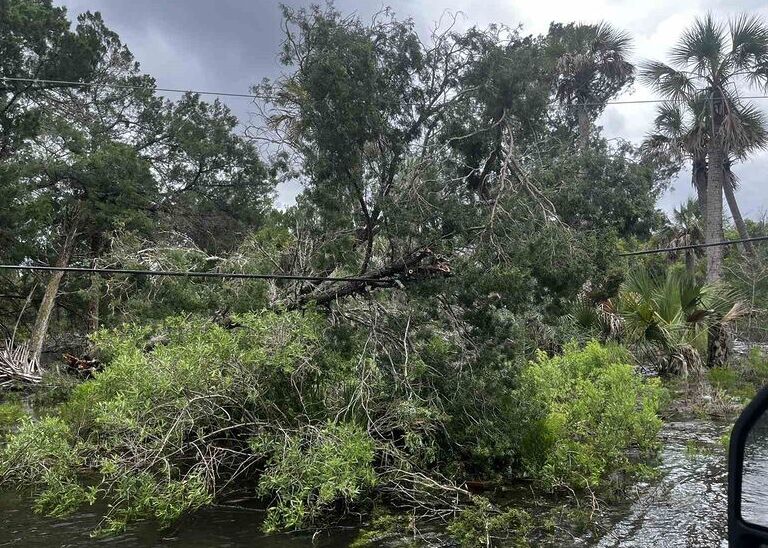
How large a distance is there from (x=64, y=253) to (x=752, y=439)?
23.7 meters

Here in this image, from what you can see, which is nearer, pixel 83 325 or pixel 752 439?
pixel 752 439

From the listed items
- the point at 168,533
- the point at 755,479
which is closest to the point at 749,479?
the point at 755,479

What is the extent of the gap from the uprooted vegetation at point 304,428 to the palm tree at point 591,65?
22.1 m

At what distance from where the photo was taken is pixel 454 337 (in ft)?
29.0

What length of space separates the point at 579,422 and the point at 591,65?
2368 cm

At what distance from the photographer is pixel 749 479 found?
6.54ft

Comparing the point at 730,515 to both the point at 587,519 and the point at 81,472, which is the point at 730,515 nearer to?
the point at 587,519

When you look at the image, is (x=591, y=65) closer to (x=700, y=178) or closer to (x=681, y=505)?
A: (x=700, y=178)

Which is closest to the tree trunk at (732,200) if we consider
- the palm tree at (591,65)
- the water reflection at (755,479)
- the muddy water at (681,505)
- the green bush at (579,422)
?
the palm tree at (591,65)

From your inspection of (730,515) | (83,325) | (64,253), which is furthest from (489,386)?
(83,325)

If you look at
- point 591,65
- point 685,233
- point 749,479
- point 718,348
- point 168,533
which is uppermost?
point 591,65

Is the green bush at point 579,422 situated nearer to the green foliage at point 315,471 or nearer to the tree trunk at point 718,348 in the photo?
the green foliage at point 315,471

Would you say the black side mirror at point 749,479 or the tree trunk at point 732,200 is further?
the tree trunk at point 732,200

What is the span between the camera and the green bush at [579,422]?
841cm
